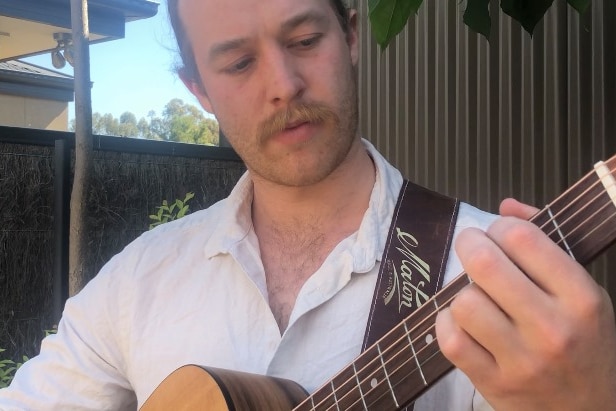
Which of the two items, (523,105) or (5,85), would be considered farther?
(5,85)

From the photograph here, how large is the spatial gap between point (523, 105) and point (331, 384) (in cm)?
250

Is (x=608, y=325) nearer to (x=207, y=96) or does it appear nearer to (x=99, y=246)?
(x=207, y=96)

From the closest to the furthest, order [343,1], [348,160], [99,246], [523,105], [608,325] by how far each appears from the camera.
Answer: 1. [608,325]
2. [348,160]
3. [343,1]
4. [523,105]
5. [99,246]

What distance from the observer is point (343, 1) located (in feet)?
5.94

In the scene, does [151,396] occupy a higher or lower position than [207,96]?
lower

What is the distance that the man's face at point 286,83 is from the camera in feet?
5.20

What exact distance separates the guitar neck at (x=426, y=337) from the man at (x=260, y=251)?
176 mm

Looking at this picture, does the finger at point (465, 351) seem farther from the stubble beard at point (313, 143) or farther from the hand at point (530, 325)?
the stubble beard at point (313, 143)

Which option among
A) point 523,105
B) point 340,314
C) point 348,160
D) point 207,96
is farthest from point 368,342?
point 523,105

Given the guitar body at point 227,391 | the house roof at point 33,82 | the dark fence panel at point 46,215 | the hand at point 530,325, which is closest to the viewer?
the hand at point 530,325

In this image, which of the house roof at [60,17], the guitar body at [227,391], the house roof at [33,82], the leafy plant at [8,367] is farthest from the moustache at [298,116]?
the house roof at [33,82]

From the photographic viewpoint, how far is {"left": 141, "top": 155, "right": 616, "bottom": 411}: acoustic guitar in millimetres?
984

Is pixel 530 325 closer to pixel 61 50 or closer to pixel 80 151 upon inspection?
pixel 80 151

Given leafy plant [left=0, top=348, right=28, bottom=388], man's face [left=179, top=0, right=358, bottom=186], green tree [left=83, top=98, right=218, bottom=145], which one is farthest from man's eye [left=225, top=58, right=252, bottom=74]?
green tree [left=83, top=98, right=218, bottom=145]
